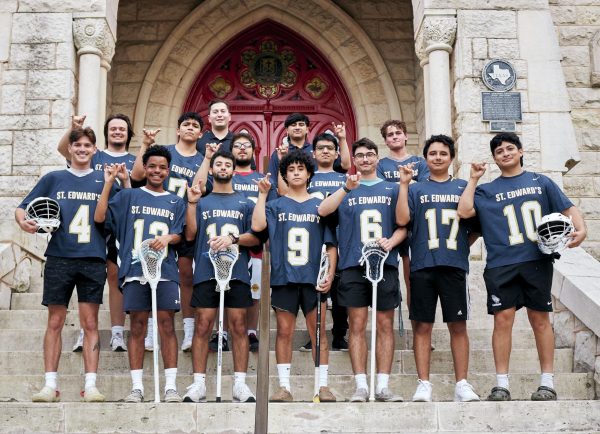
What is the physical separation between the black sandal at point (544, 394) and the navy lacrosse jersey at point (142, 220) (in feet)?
8.20

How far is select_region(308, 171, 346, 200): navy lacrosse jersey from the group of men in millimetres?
472

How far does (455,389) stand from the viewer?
6473 mm

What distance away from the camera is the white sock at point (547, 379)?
20.4 ft

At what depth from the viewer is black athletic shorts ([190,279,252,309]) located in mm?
6695

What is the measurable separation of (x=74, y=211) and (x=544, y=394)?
3404mm

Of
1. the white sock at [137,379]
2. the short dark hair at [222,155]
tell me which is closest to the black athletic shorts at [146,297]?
the white sock at [137,379]

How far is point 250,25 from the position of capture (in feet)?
41.4

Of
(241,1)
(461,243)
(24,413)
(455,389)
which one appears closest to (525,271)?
(461,243)

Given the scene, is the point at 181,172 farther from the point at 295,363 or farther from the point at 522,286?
the point at 522,286

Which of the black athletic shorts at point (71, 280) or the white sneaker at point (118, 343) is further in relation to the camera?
the white sneaker at point (118, 343)

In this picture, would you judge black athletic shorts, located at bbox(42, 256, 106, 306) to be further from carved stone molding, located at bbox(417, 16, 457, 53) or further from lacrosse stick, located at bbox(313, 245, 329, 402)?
carved stone molding, located at bbox(417, 16, 457, 53)

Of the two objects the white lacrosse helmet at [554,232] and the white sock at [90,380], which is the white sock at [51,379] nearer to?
the white sock at [90,380]

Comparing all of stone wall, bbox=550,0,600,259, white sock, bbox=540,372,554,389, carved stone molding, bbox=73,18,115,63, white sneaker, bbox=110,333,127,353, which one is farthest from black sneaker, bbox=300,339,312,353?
stone wall, bbox=550,0,600,259

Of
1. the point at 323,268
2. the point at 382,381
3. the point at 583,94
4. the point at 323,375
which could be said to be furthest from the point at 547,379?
the point at 583,94
